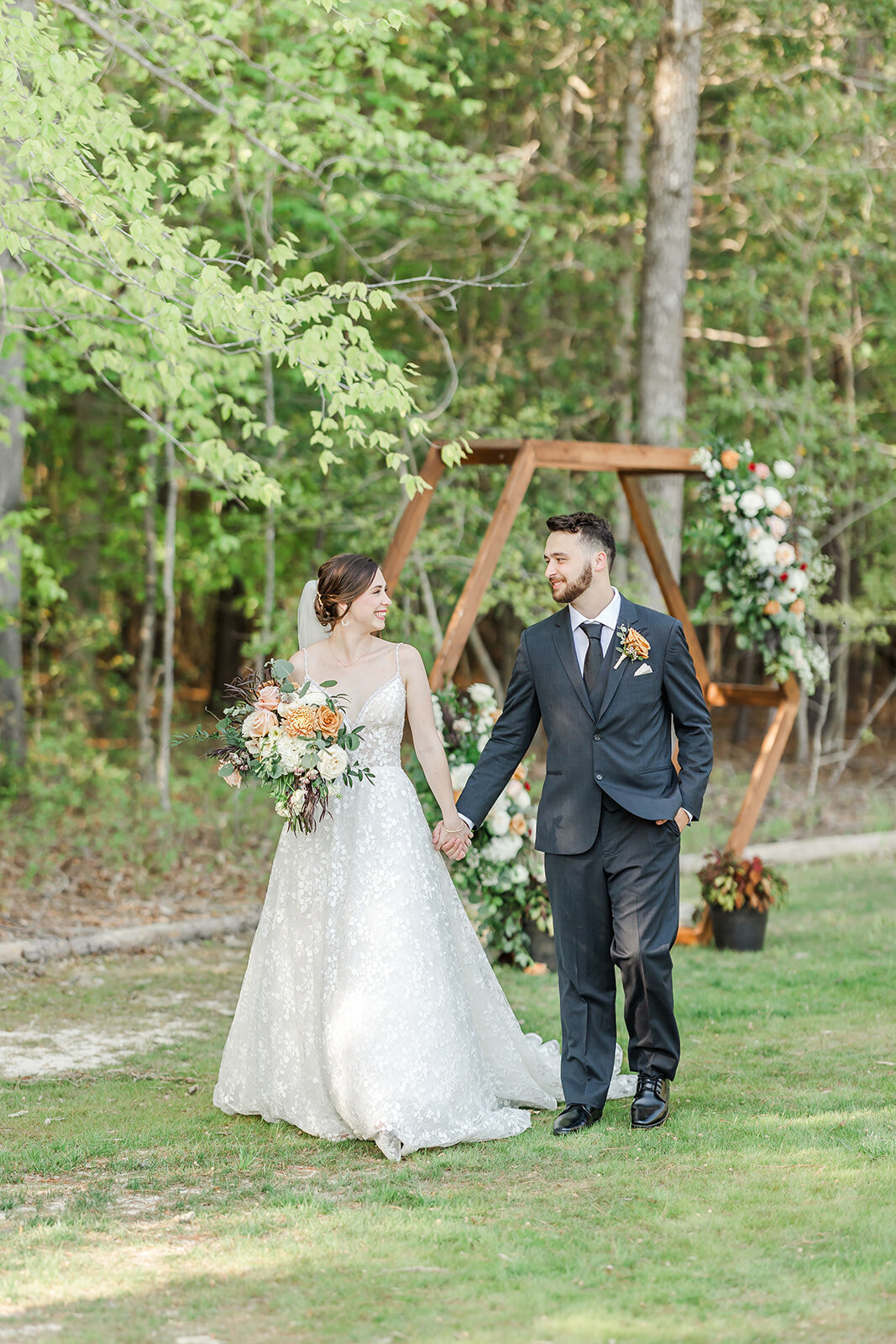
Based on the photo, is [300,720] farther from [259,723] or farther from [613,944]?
[613,944]

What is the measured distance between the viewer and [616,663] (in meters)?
4.91

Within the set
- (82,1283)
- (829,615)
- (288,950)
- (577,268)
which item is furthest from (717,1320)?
(577,268)

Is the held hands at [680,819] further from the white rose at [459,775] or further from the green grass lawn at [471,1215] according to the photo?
the white rose at [459,775]

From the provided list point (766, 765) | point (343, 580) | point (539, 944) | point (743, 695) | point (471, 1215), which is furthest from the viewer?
point (743, 695)

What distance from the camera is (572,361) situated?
15008 mm

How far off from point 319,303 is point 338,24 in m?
1.60

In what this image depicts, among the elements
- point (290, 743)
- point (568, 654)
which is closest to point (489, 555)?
point (568, 654)

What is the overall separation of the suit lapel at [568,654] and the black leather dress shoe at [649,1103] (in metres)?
1.28

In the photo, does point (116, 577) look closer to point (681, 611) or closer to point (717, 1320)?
point (681, 611)

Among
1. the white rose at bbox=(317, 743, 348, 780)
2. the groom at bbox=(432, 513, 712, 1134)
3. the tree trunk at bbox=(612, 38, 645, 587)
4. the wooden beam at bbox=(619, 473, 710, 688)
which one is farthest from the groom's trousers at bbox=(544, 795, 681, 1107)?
the tree trunk at bbox=(612, 38, 645, 587)

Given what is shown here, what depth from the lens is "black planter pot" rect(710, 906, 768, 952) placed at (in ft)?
26.8

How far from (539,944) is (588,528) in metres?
3.55

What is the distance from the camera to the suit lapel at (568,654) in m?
4.91

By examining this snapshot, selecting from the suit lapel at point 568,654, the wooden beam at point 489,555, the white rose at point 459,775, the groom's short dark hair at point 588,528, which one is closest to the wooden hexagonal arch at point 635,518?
the wooden beam at point 489,555
